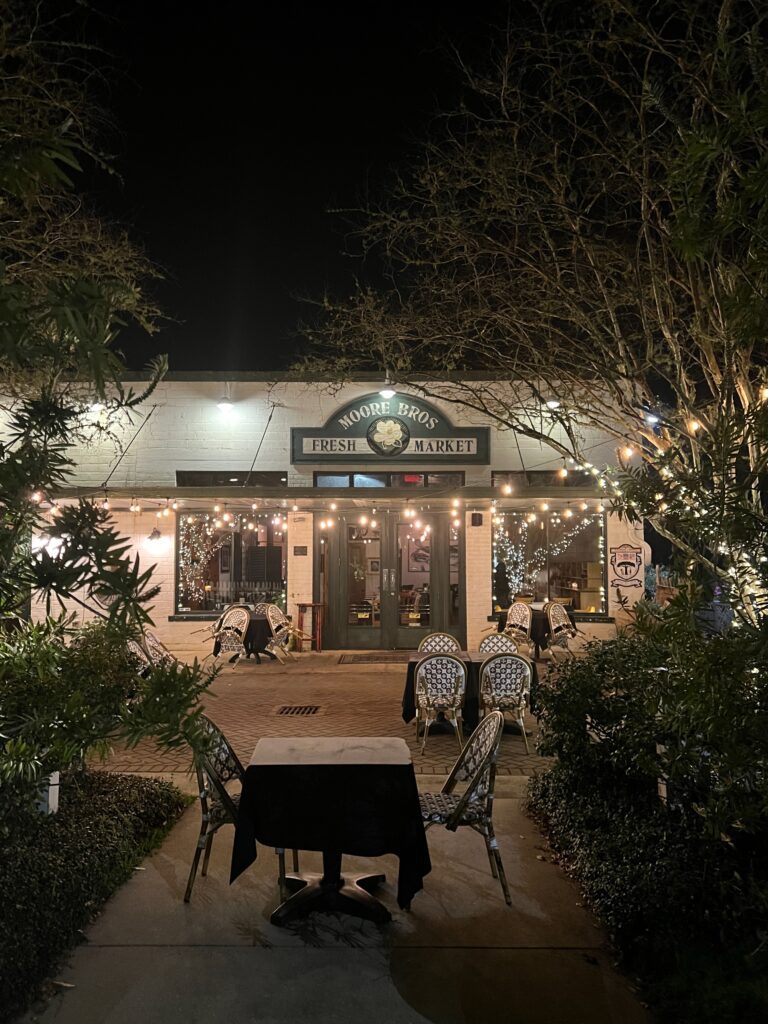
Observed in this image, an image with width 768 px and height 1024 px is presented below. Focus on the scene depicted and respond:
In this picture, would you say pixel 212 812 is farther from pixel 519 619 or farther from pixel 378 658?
pixel 519 619

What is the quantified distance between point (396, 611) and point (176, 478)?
5047 millimetres

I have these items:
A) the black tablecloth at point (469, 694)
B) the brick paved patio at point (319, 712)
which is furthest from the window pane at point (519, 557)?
the black tablecloth at point (469, 694)

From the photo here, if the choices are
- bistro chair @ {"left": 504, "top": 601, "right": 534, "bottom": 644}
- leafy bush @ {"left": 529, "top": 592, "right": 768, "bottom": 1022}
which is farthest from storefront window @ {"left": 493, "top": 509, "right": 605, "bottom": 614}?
leafy bush @ {"left": 529, "top": 592, "right": 768, "bottom": 1022}

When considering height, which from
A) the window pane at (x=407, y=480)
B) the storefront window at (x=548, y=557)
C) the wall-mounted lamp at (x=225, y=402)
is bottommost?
the storefront window at (x=548, y=557)

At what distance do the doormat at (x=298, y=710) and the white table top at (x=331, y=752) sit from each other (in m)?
4.36

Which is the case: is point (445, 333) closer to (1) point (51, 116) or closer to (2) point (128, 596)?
(1) point (51, 116)

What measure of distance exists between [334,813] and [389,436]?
34.2 feet

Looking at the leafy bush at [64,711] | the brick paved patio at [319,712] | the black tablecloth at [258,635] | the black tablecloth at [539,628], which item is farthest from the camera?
the black tablecloth at [258,635]

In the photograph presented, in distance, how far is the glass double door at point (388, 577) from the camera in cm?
1378

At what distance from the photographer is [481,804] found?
4293 mm

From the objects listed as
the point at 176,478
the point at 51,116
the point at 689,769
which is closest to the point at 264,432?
the point at 176,478

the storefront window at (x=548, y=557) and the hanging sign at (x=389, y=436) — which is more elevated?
the hanging sign at (x=389, y=436)

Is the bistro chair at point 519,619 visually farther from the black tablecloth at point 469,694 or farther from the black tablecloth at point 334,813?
the black tablecloth at point 334,813

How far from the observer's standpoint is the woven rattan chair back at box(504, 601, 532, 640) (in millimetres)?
12453
